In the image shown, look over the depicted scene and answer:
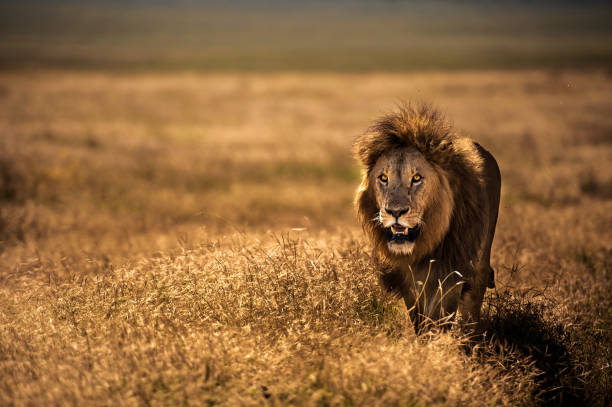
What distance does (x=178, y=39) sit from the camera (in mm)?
135125

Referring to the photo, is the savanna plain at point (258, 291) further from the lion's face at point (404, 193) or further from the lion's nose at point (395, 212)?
the lion's nose at point (395, 212)

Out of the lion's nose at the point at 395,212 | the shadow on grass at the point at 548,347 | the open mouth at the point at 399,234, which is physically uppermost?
the lion's nose at the point at 395,212

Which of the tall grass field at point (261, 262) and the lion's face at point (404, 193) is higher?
the lion's face at point (404, 193)

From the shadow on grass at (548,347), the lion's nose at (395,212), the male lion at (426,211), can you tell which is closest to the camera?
the lion's nose at (395,212)

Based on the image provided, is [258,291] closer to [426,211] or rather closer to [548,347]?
[426,211]

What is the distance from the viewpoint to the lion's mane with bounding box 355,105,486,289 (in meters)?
4.92

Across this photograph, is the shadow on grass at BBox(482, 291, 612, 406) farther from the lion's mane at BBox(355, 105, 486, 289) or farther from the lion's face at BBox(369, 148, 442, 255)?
the lion's face at BBox(369, 148, 442, 255)

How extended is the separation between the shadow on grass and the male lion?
335mm

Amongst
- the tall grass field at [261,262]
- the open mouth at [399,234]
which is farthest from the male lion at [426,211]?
the tall grass field at [261,262]

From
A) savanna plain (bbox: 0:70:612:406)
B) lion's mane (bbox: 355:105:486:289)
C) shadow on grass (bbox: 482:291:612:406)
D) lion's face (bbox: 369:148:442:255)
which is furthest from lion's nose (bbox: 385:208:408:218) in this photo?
shadow on grass (bbox: 482:291:612:406)

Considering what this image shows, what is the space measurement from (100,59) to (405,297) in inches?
3403

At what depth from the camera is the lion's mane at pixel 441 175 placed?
16.1 ft

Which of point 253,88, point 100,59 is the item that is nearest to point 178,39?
point 100,59

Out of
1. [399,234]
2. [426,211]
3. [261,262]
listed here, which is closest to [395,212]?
[399,234]
